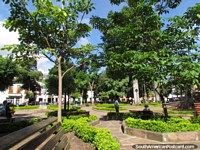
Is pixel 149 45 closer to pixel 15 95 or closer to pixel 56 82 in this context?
pixel 56 82

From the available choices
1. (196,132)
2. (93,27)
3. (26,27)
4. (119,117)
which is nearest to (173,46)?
(196,132)

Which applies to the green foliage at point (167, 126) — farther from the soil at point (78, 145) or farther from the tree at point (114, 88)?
the tree at point (114, 88)

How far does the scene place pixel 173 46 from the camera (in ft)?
35.0

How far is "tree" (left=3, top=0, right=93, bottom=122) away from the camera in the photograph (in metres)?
10.4

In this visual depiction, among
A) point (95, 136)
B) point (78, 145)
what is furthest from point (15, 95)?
point (95, 136)

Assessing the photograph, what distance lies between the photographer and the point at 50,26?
11711 mm

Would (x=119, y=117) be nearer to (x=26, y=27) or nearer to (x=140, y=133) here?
(x=140, y=133)

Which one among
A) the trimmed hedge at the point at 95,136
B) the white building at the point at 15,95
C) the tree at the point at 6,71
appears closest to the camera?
the trimmed hedge at the point at 95,136

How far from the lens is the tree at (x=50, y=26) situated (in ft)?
34.2

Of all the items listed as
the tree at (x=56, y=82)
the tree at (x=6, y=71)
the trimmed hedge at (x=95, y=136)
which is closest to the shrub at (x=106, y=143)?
the trimmed hedge at (x=95, y=136)

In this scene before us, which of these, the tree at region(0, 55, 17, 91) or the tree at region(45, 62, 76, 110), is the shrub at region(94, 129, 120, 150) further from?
the tree at region(0, 55, 17, 91)

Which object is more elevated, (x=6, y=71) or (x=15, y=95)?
(x=6, y=71)

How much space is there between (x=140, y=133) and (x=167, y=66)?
3231mm

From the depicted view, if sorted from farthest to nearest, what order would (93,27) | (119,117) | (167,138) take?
(119,117), (93,27), (167,138)
